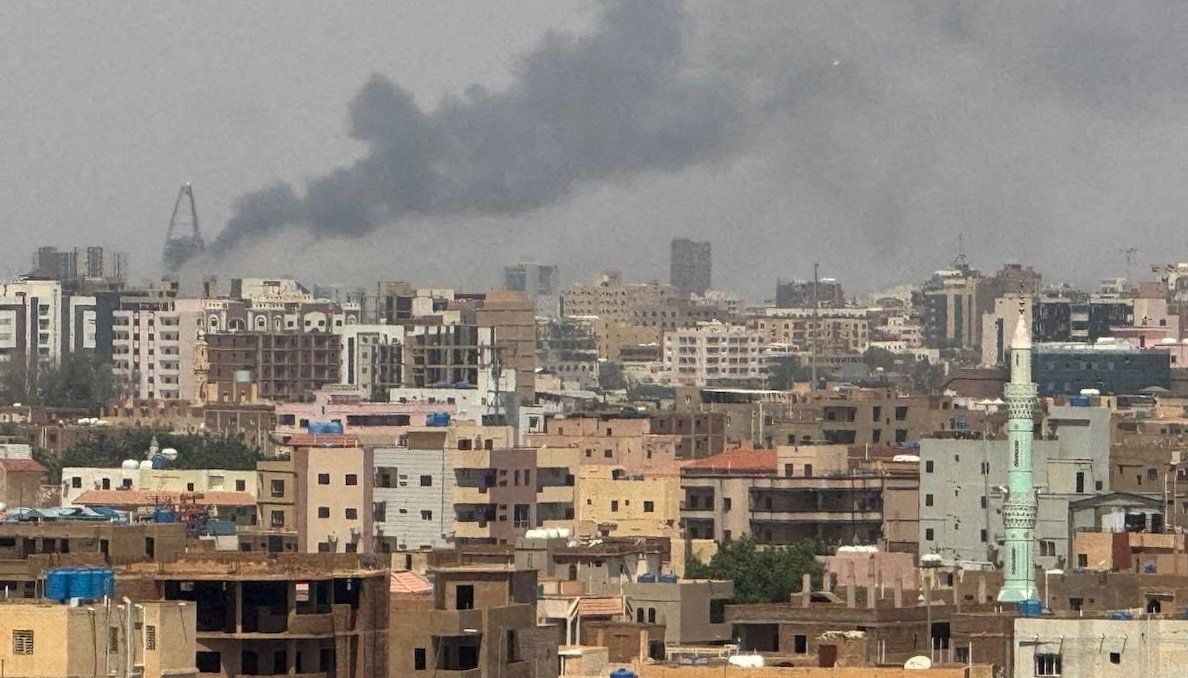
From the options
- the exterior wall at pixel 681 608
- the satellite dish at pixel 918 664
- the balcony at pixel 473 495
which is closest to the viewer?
the satellite dish at pixel 918 664

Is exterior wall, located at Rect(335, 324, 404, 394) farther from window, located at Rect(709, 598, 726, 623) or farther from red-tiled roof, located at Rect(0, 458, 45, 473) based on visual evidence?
window, located at Rect(709, 598, 726, 623)

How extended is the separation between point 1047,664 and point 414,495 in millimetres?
33877

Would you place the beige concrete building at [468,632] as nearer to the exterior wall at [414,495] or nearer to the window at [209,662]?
the window at [209,662]

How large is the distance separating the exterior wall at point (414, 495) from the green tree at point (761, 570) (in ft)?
22.7

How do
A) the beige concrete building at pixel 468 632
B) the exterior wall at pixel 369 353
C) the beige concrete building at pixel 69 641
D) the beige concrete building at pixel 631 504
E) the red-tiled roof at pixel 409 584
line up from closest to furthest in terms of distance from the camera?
the beige concrete building at pixel 69 641 → the beige concrete building at pixel 468 632 → the red-tiled roof at pixel 409 584 → the beige concrete building at pixel 631 504 → the exterior wall at pixel 369 353

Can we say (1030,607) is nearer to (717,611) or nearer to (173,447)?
(717,611)

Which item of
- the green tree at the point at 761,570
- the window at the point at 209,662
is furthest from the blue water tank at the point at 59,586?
the green tree at the point at 761,570

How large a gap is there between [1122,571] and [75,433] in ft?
223

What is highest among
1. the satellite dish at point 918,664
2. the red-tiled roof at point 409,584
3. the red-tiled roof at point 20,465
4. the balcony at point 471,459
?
the balcony at point 471,459

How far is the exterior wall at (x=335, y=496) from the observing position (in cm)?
6950

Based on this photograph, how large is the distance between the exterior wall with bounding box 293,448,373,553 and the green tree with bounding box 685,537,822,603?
7.09 metres

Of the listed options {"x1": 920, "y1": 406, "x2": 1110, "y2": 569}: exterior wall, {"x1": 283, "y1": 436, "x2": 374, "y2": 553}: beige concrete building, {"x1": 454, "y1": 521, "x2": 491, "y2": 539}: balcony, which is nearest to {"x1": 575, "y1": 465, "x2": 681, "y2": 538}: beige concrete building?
{"x1": 454, "y1": 521, "x2": 491, "y2": 539}: balcony

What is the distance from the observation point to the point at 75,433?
120125mm

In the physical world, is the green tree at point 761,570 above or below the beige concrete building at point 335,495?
→ below
